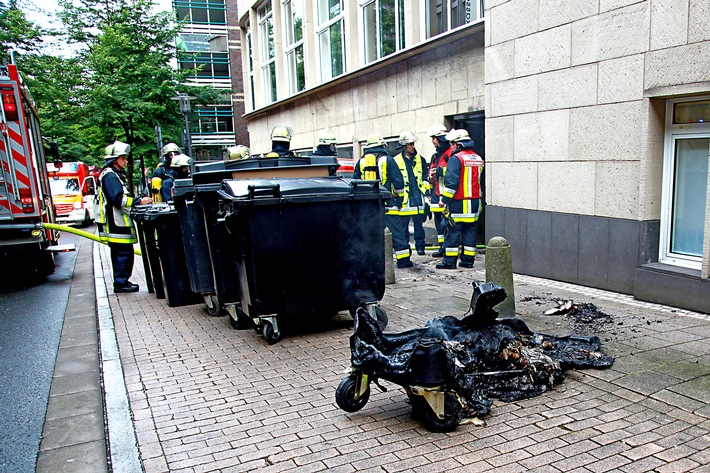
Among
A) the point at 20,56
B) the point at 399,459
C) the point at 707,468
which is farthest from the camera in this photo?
the point at 20,56

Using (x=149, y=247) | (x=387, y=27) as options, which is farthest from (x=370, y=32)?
(x=149, y=247)

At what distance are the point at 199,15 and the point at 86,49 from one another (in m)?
23.0

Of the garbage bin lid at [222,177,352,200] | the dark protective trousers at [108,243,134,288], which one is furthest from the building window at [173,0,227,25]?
the garbage bin lid at [222,177,352,200]

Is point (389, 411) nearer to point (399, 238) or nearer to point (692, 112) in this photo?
point (692, 112)

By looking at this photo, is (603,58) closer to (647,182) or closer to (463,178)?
(647,182)

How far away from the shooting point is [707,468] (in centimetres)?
292

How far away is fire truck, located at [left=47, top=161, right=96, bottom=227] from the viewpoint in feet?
74.6

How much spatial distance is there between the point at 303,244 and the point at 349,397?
179 cm

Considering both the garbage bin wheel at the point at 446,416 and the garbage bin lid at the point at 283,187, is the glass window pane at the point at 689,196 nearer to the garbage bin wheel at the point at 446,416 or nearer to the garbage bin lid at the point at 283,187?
the garbage bin lid at the point at 283,187

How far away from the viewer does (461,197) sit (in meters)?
8.44

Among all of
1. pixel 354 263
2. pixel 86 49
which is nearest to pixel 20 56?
pixel 86 49

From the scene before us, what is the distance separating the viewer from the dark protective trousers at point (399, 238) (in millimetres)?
9086

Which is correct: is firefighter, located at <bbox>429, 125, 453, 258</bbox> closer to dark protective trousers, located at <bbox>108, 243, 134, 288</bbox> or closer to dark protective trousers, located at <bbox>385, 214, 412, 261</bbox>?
dark protective trousers, located at <bbox>385, 214, 412, 261</bbox>

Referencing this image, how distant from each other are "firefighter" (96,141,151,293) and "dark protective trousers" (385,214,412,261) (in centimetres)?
366
